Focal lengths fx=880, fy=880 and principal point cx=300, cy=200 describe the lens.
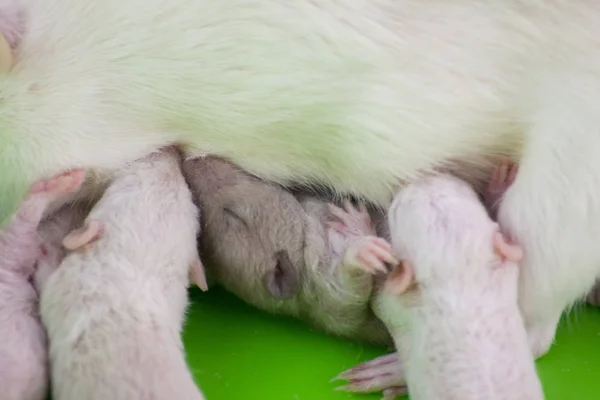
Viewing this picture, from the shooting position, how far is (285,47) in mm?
1299

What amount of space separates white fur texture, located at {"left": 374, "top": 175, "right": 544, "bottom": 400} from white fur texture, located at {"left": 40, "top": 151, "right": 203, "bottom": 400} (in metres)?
0.32

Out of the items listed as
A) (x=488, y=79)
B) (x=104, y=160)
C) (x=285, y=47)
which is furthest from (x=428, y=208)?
(x=104, y=160)

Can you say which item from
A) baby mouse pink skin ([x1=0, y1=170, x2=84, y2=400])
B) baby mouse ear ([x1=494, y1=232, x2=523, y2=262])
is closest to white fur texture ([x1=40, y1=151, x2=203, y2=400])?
baby mouse pink skin ([x1=0, y1=170, x2=84, y2=400])

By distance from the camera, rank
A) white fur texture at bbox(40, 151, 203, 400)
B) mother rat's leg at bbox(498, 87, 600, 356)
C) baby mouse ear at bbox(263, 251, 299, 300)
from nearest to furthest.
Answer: white fur texture at bbox(40, 151, 203, 400)
mother rat's leg at bbox(498, 87, 600, 356)
baby mouse ear at bbox(263, 251, 299, 300)

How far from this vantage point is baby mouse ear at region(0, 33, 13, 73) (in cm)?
128

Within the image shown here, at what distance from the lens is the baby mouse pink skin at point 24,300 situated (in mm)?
1156

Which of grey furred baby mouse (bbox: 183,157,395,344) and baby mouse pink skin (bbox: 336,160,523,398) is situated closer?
baby mouse pink skin (bbox: 336,160,523,398)

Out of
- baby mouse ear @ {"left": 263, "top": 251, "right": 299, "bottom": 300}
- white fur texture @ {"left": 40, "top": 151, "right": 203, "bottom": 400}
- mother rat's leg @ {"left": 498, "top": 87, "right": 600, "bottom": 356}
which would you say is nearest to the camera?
white fur texture @ {"left": 40, "top": 151, "right": 203, "bottom": 400}

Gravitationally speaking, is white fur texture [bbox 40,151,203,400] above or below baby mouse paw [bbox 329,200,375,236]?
below

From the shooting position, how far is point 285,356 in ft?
4.56

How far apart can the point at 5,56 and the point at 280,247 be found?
498 mm

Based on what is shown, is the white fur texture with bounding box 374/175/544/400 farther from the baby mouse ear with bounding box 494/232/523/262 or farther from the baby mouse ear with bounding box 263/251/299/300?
the baby mouse ear with bounding box 263/251/299/300

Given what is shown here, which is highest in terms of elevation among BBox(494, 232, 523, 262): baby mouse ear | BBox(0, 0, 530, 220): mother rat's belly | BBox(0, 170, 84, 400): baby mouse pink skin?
BBox(0, 0, 530, 220): mother rat's belly

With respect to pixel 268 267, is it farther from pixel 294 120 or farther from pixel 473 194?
pixel 473 194
